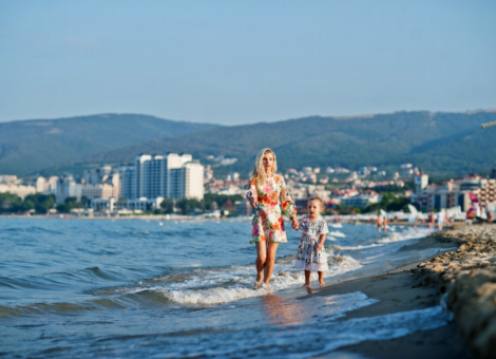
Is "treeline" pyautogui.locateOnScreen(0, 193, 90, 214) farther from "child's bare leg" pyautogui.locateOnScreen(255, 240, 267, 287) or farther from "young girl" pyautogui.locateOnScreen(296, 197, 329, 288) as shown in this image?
"young girl" pyautogui.locateOnScreen(296, 197, 329, 288)

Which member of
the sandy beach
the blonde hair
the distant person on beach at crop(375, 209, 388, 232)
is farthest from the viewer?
the distant person on beach at crop(375, 209, 388, 232)

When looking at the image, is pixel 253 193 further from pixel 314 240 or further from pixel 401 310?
pixel 401 310

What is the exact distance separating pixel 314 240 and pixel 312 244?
0.05 m

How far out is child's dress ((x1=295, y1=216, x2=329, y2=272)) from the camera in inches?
294

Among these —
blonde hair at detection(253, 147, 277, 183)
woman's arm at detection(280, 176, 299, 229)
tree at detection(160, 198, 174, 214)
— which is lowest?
tree at detection(160, 198, 174, 214)

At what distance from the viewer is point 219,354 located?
13.5 ft

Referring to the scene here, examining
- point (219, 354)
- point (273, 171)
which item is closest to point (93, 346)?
point (219, 354)

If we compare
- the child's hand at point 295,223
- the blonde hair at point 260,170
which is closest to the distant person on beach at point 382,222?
the child's hand at point 295,223

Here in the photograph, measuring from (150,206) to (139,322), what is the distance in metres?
150

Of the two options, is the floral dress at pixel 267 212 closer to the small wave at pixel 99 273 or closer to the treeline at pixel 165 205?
the small wave at pixel 99 273

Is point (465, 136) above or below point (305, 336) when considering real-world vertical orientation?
above

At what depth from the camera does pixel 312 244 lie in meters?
7.49

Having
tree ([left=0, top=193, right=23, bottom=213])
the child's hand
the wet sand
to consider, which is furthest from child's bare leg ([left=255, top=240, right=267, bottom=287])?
tree ([left=0, top=193, right=23, bottom=213])

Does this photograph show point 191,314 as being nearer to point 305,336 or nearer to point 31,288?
point 305,336
